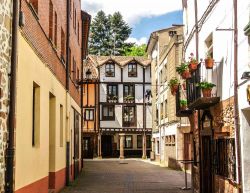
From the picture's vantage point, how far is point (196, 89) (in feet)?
38.4

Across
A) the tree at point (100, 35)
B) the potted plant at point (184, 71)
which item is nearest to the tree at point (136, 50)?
the tree at point (100, 35)

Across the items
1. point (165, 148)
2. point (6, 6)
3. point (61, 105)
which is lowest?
point (165, 148)

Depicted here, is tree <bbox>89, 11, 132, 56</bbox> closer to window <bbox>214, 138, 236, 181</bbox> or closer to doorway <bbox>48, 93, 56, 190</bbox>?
doorway <bbox>48, 93, 56, 190</bbox>

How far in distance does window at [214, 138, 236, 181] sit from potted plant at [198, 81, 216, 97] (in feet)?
3.81

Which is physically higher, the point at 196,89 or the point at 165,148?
the point at 196,89

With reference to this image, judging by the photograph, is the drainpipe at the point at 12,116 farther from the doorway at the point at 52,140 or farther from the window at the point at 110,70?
the window at the point at 110,70

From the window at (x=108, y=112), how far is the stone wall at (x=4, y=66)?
131 feet

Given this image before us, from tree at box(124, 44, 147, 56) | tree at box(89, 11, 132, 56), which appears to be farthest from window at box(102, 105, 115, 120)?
tree at box(89, 11, 132, 56)

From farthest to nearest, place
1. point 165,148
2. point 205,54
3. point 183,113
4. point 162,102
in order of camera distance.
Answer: point 162,102
point 165,148
point 183,113
point 205,54

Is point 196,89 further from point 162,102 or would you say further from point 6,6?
point 162,102

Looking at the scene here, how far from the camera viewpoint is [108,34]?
73.8 m

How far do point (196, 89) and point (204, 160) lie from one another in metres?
2.77

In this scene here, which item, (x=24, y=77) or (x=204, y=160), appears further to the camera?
(x=204, y=160)

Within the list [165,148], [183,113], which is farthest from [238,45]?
[165,148]
